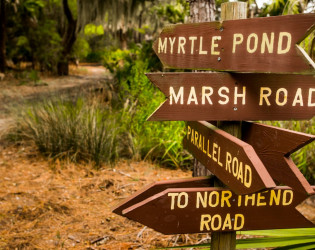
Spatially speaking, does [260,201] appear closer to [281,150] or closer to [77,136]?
[281,150]

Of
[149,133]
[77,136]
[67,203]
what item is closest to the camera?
[67,203]

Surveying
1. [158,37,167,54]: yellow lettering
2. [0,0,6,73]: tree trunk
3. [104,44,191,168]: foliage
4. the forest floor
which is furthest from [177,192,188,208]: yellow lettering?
[0,0,6,73]: tree trunk

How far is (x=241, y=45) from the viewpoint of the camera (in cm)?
153

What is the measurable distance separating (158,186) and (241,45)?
2.42 feet

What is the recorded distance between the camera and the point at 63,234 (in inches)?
115

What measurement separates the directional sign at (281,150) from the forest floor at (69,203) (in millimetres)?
1433

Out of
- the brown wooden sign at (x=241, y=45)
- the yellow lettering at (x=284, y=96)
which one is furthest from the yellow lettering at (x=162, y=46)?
the yellow lettering at (x=284, y=96)

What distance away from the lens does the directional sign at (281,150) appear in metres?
1.31

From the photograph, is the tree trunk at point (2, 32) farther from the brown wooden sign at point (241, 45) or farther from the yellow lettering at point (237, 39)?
the yellow lettering at point (237, 39)

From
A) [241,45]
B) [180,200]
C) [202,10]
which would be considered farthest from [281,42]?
[202,10]

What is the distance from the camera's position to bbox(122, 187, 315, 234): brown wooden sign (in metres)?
1.52

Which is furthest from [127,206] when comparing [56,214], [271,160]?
[56,214]

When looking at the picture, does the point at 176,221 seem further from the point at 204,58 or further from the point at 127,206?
the point at 204,58

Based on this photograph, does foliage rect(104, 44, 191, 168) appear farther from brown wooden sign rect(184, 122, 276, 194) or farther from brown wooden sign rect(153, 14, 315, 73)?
brown wooden sign rect(153, 14, 315, 73)
